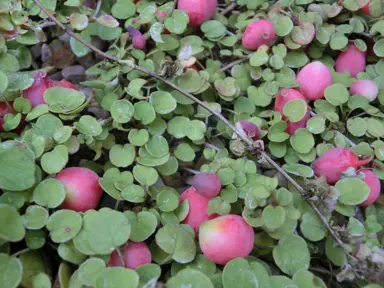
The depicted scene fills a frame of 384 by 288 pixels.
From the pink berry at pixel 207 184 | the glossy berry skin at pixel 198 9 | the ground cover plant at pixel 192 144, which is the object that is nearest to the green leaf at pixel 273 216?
the ground cover plant at pixel 192 144

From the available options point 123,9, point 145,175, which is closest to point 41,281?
point 145,175

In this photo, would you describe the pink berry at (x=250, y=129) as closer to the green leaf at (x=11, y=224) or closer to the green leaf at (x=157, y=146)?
the green leaf at (x=157, y=146)

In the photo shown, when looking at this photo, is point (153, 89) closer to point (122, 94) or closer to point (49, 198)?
point (122, 94)

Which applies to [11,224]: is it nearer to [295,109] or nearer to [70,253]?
[70,253]

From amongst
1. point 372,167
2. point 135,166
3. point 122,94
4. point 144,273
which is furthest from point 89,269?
point 372,167

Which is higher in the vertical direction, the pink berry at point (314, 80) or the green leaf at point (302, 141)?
the pink berry at point (314, 80)

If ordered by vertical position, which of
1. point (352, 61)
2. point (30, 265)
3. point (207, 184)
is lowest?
point (30, 265)
